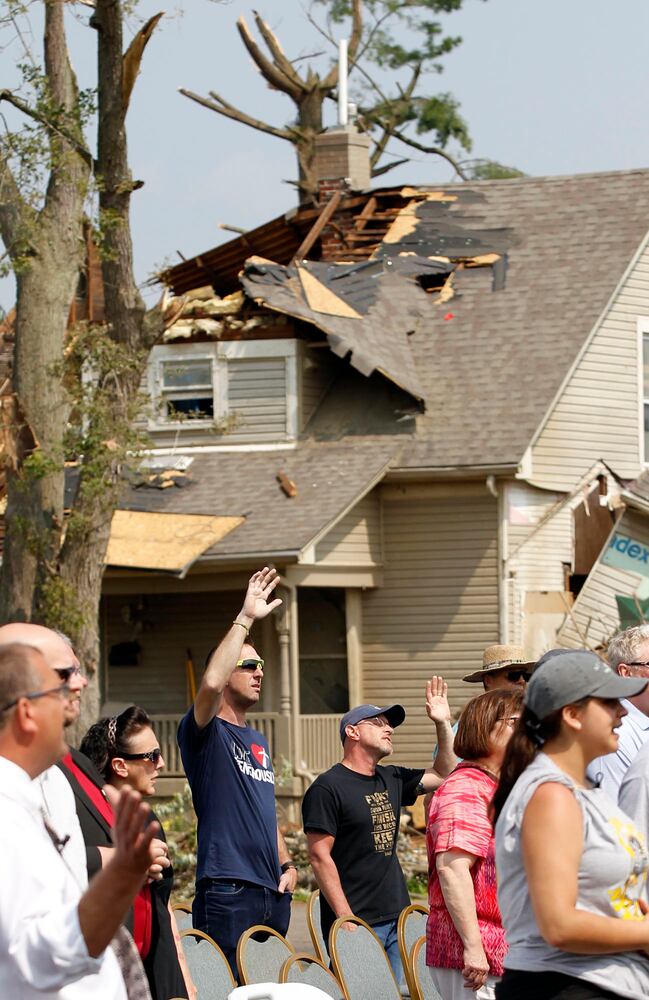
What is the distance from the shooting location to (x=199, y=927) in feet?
23.5

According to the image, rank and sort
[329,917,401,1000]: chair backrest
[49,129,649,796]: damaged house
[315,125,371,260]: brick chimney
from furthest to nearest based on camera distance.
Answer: [315,125,371,260]: brick chimney, [49,129,649,796]: damaged house, [329,917,401,1000]: chair backrest

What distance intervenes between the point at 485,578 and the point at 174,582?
154 inches

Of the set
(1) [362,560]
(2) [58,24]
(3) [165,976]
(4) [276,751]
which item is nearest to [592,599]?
(1) [362,560]

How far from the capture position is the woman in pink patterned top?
5.52 meters

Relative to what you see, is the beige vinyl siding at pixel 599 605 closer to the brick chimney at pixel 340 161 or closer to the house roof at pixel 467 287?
the house roof at pixel 467 287

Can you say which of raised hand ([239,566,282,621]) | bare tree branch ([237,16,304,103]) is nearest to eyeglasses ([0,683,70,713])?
raised hand ([239,566,282,621])

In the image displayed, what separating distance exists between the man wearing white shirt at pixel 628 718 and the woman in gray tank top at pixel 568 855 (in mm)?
1671

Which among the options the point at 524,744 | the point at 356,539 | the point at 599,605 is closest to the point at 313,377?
the point at 356,539

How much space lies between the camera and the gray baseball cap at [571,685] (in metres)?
4.23

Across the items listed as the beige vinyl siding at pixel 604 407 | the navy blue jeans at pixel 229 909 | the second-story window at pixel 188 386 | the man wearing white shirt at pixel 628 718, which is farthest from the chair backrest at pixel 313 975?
the second-story window at pixel 188 386

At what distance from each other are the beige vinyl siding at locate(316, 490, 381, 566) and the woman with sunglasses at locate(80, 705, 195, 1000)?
Result: 1397 cm

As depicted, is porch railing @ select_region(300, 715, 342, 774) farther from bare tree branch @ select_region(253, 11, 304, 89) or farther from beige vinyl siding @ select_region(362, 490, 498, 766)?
bare tree branch @ select_region(253, 11, 304, 89)

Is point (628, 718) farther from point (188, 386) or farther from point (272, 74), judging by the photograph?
point (272, 74)

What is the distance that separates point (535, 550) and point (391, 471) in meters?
2.12
